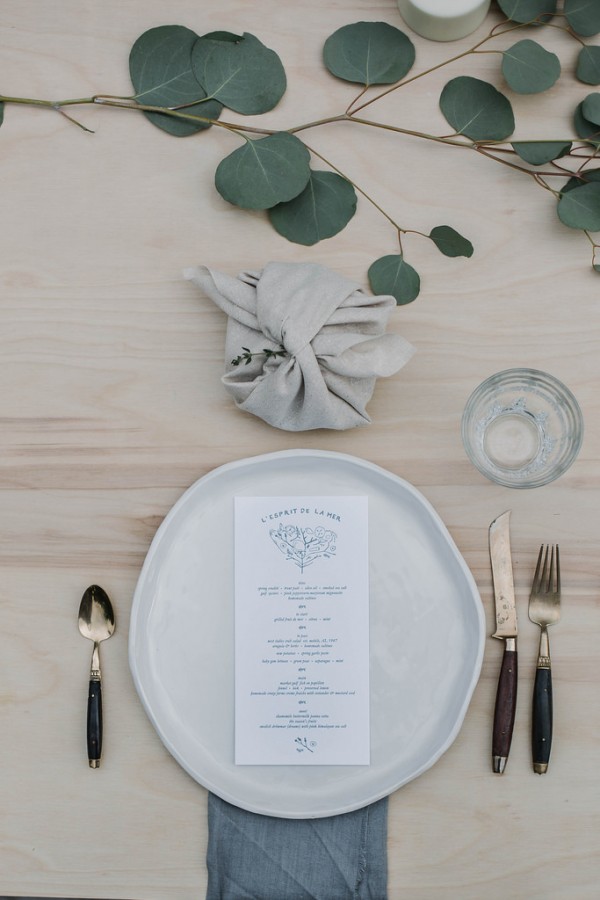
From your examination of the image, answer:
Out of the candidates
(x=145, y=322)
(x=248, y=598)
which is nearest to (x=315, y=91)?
(x=145, y=322)

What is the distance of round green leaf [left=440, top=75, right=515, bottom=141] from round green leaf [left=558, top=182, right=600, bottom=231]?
0.10m

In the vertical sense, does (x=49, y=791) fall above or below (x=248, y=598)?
below

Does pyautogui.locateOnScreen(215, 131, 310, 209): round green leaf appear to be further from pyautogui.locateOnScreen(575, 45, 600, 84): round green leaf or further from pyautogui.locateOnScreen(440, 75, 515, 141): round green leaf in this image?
pyautogui.locateOnScreen(575, 45, 600, 84): round green leaf

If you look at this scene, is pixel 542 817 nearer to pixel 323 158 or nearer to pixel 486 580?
pixel 486 580

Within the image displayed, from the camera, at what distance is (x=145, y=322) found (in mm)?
827

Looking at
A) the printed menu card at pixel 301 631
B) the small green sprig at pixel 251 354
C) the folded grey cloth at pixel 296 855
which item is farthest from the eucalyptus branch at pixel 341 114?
the folded grey cloth at pixel 296 855

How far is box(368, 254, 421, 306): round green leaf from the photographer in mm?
807

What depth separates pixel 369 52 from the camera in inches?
32.3

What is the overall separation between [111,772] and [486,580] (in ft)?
1.41

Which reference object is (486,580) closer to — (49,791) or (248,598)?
(248,598)

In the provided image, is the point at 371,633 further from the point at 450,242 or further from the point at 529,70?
the point at 529,70

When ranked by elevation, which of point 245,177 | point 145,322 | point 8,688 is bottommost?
point 8,688

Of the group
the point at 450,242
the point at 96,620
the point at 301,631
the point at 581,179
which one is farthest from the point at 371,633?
the point at 581,179

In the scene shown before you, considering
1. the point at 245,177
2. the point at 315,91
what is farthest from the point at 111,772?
the point at 315,91
